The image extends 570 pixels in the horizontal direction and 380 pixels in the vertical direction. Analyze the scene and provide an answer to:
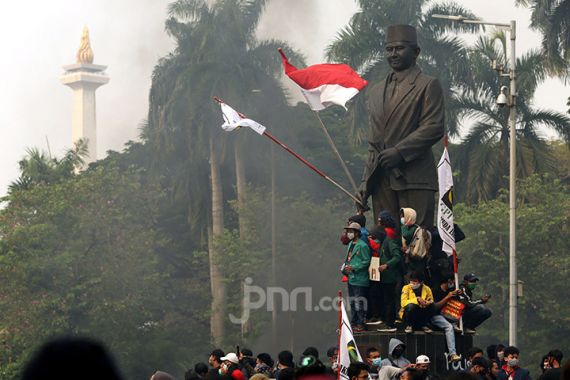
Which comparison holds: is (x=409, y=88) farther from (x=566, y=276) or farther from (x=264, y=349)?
(x=264, y=349)

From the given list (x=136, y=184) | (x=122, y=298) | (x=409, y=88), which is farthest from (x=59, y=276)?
(x=409, y=88)

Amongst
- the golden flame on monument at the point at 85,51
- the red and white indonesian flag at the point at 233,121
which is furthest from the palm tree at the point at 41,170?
the golden flame on monument at the point at 85,51

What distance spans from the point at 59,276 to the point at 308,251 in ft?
A: 33.6

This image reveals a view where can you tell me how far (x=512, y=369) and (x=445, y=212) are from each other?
312cm

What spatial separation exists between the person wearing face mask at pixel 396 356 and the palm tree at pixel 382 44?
34.5 metres

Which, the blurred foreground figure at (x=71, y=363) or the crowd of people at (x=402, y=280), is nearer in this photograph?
the blurred foreground figure at (x=71, y=363)

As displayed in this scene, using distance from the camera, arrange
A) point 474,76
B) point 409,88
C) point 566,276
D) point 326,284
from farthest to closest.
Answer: point 326,284, point 474,76, point 566,276, point 409,88

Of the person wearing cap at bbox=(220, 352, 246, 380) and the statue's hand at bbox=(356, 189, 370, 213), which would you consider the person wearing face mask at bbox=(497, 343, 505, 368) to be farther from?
the person wearing cap at bbox=(220, 352, 246, 380)

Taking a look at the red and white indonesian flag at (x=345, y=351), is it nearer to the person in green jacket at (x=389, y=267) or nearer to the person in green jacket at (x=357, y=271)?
the person in green jacket at (x=357, y=271)

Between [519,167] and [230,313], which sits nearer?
[519,167]

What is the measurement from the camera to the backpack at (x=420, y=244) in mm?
17703

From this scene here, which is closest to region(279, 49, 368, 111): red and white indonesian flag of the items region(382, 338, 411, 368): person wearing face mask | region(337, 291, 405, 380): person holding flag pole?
region(382, 338, 411, 368): person wearing face mask

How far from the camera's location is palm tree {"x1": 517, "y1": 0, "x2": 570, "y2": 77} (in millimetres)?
43375

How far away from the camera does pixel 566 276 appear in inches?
1804
